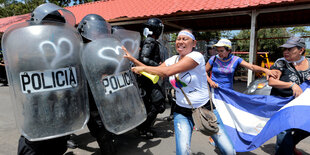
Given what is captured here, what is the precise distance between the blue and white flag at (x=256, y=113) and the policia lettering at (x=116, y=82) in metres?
1.60

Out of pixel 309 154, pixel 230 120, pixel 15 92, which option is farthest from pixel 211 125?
pixel 309 154

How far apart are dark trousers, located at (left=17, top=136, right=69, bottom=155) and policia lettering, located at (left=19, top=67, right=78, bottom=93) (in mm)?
593

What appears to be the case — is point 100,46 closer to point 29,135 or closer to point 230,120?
point 29,135

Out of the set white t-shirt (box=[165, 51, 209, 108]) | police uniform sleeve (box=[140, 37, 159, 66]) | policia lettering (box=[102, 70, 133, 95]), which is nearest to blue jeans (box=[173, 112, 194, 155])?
white t-shirt (box=[165, 51, 209, 108])

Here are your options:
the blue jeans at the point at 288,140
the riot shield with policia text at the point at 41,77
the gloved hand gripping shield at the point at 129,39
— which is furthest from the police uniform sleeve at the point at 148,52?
the blue jeans at the point at 288,140

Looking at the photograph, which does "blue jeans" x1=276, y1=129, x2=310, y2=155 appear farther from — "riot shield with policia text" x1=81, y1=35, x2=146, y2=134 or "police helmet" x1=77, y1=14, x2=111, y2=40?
"police helmet" x1=77, y1=14, x2=111, y2=40

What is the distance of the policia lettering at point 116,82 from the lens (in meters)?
1.68

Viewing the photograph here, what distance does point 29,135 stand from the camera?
148 cm

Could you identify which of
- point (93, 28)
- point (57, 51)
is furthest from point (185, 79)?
point (57, 51)

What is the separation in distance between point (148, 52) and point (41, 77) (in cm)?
204

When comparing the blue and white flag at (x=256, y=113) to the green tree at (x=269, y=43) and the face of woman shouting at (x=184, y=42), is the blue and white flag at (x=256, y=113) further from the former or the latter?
the green tree at (x=269, y=43)

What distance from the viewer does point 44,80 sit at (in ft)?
4.79

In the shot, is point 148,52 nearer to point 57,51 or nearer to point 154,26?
point 154,26

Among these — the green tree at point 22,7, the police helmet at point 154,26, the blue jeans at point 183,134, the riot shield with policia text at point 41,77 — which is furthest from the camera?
the green tree at point 22,7
